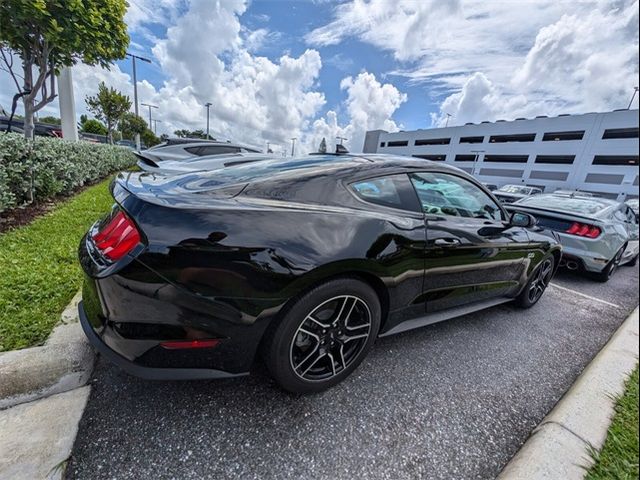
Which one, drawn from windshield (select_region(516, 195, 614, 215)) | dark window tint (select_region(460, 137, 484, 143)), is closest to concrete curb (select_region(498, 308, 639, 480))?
windshield (select_region(516, 195, 614, 215))

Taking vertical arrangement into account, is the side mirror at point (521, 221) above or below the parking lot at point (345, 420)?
Answer: above

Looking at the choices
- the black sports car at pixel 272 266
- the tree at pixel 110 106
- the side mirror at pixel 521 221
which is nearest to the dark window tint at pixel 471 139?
the tree at pixel 110 106

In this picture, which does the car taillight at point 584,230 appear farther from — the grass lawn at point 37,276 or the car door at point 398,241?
the grass lawn at point 37,276

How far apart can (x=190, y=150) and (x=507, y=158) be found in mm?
46438

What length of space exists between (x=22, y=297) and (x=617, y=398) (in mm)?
4443

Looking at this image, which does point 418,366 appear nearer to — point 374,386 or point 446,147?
point 374,386

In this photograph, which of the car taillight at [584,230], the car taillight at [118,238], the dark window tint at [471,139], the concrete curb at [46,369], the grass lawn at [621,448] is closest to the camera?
the car taillight at [118,238]

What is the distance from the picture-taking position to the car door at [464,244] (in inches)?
86.0

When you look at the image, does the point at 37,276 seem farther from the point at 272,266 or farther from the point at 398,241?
the point at 398,241

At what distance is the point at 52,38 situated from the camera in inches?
157

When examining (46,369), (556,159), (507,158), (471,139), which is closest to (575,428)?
(46,369)

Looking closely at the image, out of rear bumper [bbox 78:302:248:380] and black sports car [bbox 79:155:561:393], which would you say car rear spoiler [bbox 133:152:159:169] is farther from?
rear bumper [bbox 78:302:248:380]

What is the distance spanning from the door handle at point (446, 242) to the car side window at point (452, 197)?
0.22 meters

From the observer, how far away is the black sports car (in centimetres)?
136
